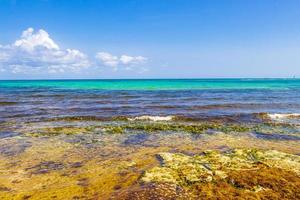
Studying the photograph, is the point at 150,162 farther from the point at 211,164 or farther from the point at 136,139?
the point at 136,139

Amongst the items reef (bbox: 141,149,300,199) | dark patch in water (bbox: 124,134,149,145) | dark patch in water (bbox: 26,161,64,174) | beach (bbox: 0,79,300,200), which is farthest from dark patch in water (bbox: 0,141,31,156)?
reef (bbox: 141,149,300,199)

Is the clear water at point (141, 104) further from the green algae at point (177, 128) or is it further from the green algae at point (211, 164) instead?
the green algae at point (211, 164)

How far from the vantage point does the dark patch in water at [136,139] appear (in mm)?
12141

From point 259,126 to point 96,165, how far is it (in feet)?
35.7

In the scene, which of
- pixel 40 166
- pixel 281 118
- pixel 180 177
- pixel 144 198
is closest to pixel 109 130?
pixel 40 166

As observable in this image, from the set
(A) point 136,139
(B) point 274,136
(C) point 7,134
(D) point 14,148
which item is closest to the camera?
(D) point 14,148

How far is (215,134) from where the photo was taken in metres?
13.9

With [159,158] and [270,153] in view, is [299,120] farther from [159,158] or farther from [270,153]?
[159,158]

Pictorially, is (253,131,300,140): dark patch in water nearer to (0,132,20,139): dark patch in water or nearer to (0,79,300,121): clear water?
(0,79,300,121): clear water

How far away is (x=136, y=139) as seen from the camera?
12.8 meters

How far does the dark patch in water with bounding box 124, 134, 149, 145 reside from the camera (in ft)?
39.8

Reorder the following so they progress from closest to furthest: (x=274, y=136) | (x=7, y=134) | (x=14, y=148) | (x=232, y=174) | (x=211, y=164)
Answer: (x=232, y=174) → (x=211, y=164) → (x=14, y=148) → (x=274, y=136) → (x=7, y=134)

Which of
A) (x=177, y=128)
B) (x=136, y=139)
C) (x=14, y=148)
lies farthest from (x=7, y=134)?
(x=177, y=128)

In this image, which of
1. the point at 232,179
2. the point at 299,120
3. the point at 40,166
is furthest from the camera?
the point at 299,120
